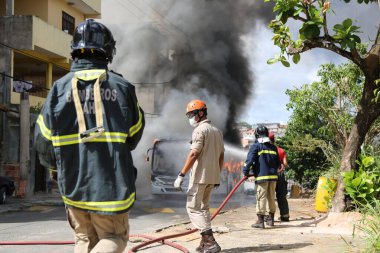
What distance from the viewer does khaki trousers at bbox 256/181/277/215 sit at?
7.38m

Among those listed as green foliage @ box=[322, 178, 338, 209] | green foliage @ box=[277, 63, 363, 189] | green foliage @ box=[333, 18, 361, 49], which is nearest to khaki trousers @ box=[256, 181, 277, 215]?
green foliage @ box=[322, 178, 338, 209]

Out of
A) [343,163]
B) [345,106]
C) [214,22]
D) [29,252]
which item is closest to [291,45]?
[343,163]

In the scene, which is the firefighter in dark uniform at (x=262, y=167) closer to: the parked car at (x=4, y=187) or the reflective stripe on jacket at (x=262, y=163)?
the reflective stripe on jacket at (x=262, y=163)

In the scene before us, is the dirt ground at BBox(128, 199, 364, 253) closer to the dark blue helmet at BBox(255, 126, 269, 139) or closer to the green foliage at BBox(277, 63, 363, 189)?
the dark blue helmet at BBox(255, 126, 269, 139)

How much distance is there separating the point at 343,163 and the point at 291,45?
2349 millimetres

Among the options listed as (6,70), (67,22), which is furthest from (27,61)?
(6,70)

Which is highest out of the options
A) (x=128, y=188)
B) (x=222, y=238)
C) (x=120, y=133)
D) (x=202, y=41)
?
(x=202, y=41)

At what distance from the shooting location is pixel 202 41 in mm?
25375

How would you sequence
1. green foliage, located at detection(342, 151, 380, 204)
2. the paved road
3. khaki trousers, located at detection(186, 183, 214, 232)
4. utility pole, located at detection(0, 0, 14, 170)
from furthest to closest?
utility pole, located at detection(0, 0, 14, 170), green foliage, located at detection(342, 151, 380, 204), the paved road, khaki trousers, located at detection(186, 183, 214, 232)

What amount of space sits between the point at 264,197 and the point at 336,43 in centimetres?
245

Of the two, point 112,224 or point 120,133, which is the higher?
point 120,133

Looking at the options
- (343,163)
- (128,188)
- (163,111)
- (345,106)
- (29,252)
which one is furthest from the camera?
(163,111)

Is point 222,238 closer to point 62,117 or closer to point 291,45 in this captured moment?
point 291,45

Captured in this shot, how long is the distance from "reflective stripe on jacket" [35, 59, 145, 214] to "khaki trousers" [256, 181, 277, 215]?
472 cm
